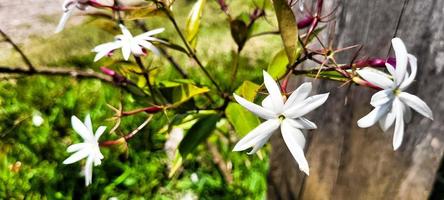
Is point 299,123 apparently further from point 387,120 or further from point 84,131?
point 84,131

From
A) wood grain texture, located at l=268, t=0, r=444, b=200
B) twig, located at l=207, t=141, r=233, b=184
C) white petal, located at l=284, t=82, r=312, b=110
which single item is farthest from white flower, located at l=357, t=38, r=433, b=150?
twig, located at l=207, t=141, r=233, b=184

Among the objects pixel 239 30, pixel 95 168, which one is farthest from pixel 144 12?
pixel 95 168

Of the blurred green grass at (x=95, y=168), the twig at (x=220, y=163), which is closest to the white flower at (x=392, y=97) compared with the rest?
the blurred green grass at (x=95, y=168)

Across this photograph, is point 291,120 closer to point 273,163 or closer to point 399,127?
Result: point 399,127

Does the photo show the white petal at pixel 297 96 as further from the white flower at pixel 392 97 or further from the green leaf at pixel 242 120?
the green leaf at pixel 242 120

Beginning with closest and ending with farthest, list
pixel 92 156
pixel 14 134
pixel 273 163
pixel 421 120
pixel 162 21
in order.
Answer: pixel 92 156 → pixel 421 120 → pixel 273 163 → pixel 14 134 → pixel 162 21

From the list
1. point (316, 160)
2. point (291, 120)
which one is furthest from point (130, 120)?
point (291, 120)

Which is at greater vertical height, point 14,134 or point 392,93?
point 392,93

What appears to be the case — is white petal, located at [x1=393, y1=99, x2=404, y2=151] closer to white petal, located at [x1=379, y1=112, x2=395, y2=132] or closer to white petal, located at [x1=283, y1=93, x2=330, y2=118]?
white petal, located at [x1=379, y1=112, x2=395, y2=132]
